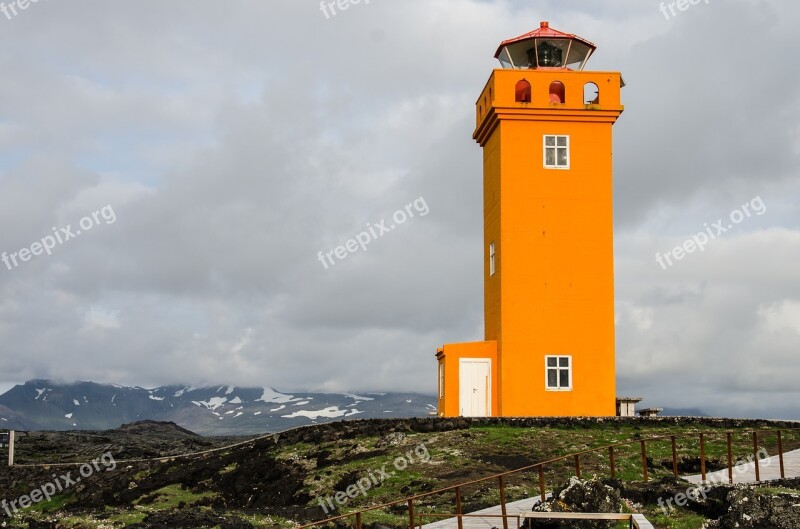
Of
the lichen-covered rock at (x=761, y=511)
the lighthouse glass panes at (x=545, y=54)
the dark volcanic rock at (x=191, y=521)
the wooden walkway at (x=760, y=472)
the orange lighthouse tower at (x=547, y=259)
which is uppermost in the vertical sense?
the lighthouse glass panes at (x=545, y=54)

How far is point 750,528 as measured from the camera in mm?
18156

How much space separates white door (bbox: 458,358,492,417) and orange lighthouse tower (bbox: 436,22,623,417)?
0.12 feet

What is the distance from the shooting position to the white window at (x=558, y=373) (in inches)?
1463

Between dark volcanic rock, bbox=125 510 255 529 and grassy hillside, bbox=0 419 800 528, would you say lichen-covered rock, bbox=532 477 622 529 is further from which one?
dark volcanic rock, bbox=125 510 255 529

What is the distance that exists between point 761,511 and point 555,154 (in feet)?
71.3

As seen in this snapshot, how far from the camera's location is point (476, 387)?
3781 cm

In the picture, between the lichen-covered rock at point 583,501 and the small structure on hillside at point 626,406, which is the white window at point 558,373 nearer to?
the small structure on hillside at point 626,406

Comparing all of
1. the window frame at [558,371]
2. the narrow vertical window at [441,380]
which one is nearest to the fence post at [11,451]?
the narrow vertical window at [441,380]

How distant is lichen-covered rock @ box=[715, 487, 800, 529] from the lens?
18.1 metres


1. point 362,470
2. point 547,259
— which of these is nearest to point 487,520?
point 362,470

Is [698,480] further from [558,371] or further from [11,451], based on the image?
[11,451]

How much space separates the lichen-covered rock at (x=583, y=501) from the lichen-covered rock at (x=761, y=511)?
6.77 ft

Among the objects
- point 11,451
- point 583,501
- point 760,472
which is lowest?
point 583,501

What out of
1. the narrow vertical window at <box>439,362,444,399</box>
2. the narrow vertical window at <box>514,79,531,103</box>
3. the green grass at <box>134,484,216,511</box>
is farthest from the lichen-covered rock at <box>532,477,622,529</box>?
the narrow vertical window at <box>514,79,531,103</box>
